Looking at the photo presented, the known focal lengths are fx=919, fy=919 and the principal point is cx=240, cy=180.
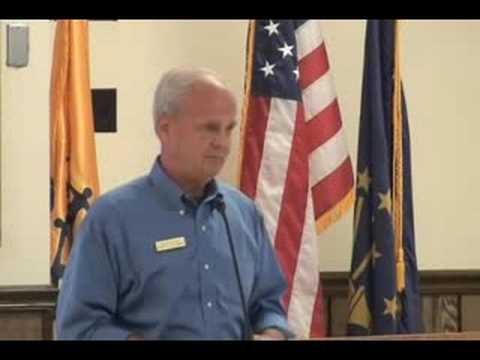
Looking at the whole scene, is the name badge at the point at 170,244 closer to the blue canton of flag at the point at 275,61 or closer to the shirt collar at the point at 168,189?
the shirt collar at the point at 168,189

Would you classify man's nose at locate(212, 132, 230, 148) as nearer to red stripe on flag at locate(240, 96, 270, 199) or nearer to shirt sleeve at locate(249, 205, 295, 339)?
shirt sleeve at locate(249, 205, 295, 339)

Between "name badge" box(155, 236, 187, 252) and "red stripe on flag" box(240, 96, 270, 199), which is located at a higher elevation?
"red stripe on flag" box(240, 96, 270, 199)

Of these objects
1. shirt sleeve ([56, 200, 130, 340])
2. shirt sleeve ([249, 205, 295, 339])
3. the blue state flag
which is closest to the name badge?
shirt sleeve ([56, 200, 130, 340])

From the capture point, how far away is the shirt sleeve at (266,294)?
6.84ft

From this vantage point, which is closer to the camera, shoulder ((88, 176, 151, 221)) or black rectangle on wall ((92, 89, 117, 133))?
shoulder ((88, 176, 151, 221))

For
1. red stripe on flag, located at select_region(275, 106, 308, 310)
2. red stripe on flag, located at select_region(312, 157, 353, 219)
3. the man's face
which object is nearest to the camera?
the man's face

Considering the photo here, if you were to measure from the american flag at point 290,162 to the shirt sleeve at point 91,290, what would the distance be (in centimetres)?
145

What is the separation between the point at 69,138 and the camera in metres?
3.28

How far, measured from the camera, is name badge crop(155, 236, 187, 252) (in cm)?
200

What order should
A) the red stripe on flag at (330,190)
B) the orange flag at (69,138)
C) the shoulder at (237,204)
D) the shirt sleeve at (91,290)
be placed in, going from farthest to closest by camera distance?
the red stripe on flag at (330,190) < the orange flag at (69,138) < the shoulder at (237,204) < the shirt sleeve at (91,290)

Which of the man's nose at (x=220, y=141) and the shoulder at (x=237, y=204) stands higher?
the man's nose at (x=220, y=141)

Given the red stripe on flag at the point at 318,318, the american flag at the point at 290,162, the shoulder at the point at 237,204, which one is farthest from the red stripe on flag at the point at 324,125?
the shoulder at the point at 237,204

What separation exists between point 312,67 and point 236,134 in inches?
15.3
